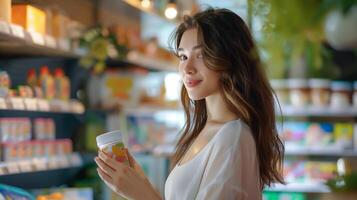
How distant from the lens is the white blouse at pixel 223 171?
2.27 m

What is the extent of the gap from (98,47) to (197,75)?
246 cm

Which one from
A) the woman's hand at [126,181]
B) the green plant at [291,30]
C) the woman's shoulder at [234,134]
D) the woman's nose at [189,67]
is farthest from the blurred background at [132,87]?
the woman's hand at [126,181]

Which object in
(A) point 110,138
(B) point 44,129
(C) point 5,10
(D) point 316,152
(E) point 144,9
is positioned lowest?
(D) point 316,152

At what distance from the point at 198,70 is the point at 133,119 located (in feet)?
11.8

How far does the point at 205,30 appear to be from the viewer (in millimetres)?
2449

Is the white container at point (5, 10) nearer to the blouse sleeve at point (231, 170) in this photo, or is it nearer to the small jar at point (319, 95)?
the blouse sleeve at point (231, 170)

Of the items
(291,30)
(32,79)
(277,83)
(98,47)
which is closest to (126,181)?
(291,30)

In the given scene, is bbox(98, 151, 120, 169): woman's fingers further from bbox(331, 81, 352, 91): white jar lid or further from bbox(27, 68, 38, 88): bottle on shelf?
bbox(331, 81, 352, 91): white jar lid

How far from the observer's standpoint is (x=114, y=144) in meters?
2.38

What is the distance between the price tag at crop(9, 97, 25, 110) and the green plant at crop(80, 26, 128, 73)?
3.24ft

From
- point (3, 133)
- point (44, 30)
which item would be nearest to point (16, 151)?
point (3, 133)

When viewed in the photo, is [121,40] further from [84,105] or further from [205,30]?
[205,30]

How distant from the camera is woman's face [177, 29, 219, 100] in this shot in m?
2.44

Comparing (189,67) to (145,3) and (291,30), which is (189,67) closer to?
(291,30)
